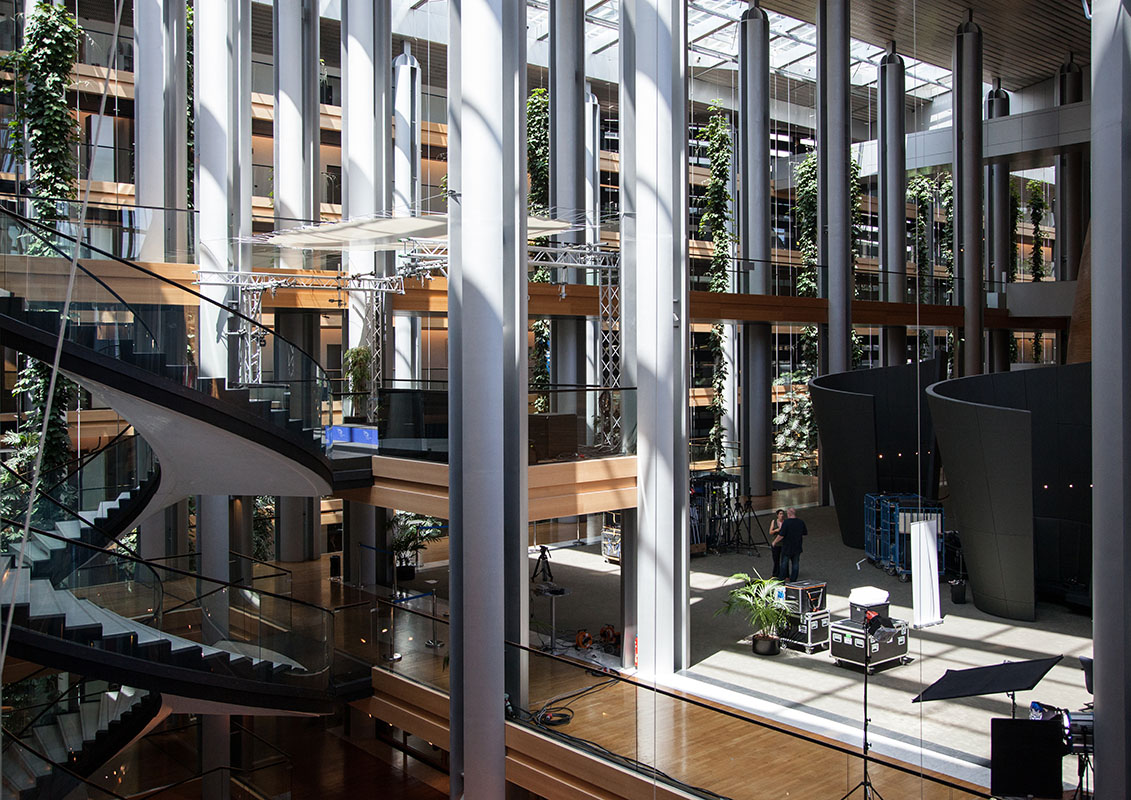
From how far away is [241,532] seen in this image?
52.5ft

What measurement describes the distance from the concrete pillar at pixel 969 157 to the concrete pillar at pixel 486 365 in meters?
16.3

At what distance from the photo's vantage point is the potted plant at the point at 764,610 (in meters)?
11.5

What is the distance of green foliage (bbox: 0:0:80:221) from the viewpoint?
15164 millimetres

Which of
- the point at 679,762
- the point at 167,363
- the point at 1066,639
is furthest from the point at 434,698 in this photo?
the point at 1066,639

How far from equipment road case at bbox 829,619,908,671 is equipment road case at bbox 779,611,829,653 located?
47 centimetres

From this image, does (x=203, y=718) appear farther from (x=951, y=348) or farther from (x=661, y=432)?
(x=951, y=348)

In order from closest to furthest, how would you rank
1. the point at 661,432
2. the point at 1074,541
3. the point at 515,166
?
the point at 515,166 → the point at 661,432 → the point at 1074,541

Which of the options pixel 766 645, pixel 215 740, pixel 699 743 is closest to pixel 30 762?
pixel 215 740

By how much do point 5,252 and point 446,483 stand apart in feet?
16.9

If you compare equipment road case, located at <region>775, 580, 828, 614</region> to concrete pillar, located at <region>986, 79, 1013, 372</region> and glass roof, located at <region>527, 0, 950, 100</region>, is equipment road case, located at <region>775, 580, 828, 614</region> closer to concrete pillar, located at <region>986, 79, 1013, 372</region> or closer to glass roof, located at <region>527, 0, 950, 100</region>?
glass roof, located at <region>527, 0, 950, 100</region>

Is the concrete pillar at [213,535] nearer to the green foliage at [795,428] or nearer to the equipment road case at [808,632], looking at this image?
the equipment road case at [808,632]

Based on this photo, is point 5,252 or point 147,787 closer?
point 5,252

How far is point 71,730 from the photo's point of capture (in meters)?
10.2

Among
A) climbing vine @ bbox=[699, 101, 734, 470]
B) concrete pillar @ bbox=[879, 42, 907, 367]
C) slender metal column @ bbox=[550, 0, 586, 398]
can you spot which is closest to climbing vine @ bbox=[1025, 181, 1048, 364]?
concrete pillar @ bbox=[879, 42, 907, 367]
